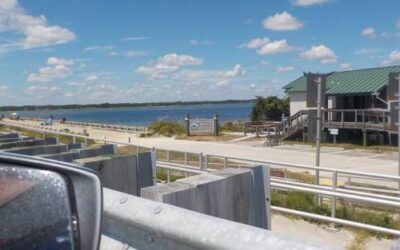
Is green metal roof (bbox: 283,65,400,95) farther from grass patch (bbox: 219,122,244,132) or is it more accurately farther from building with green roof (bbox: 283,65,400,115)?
grass patch (bbox: 219,122,244,132)

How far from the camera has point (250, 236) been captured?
2.53 m

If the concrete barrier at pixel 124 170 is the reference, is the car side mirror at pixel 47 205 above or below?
above

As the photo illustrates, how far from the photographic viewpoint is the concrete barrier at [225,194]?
4.14 meters

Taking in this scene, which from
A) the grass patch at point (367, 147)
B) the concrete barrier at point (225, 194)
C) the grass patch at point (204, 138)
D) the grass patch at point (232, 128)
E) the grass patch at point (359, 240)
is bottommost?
the grass patch at point (367, 147)

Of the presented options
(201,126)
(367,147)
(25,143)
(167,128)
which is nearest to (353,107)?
(367,147)

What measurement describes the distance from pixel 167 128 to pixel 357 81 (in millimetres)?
18757

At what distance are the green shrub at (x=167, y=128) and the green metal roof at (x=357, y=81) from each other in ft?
37.3

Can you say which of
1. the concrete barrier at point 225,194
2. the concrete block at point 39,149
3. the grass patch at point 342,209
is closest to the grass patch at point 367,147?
the grass patch at point 342,209

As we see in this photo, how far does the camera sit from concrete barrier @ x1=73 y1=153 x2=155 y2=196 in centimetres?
576

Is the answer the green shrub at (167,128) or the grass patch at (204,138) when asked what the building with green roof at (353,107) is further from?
the green shrub at (167,128)

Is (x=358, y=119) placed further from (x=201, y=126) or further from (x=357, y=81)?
(x=201, y=126)

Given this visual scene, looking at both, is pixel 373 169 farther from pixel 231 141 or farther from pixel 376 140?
pixel 231 141

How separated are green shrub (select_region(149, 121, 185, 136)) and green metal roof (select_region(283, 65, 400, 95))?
11365mm

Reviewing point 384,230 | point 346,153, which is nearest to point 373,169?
point 346,153
